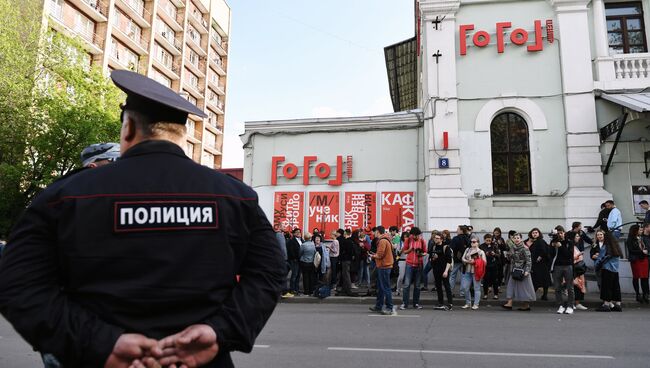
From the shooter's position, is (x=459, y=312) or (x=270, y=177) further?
(x=270, y=177)

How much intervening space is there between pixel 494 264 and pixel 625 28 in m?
9.76

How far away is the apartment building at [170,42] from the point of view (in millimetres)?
30828

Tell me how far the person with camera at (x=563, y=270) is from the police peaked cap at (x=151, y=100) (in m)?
10.3

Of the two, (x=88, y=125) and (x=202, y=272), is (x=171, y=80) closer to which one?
(x=88, y=125)

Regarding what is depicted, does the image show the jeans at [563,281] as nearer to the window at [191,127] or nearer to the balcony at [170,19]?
the balcony at [170,19]

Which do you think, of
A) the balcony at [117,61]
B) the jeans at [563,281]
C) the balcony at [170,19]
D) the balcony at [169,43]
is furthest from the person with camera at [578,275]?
the balcony at [170,19]

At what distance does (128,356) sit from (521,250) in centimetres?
1022

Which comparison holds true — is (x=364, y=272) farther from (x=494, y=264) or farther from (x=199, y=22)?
(x=199, y=22)

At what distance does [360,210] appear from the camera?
51.2ft

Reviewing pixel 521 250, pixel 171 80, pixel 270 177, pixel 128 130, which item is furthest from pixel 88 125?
pixel 171 80

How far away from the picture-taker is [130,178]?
1.61 m

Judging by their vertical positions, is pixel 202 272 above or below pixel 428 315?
above

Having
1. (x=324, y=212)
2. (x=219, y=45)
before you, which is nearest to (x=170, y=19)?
(x=219, y=45)

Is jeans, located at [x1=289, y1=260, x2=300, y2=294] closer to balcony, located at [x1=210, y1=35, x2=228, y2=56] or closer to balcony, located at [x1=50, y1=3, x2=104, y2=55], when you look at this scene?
balcony, located at [x1=50, y1=3, x2=104, y2=55]
